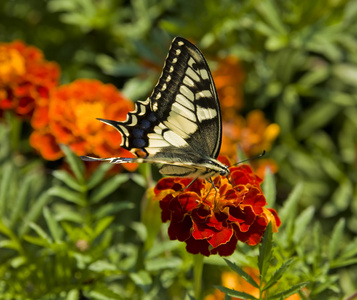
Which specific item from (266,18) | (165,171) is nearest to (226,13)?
(266,18)

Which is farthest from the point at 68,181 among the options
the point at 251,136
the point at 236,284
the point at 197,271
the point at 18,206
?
the point at 251,136

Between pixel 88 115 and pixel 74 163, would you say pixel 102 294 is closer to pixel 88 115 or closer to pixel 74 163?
pixel 74 163

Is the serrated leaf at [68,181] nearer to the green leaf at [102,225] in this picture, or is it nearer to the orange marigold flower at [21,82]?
the green leaf at [102,225]

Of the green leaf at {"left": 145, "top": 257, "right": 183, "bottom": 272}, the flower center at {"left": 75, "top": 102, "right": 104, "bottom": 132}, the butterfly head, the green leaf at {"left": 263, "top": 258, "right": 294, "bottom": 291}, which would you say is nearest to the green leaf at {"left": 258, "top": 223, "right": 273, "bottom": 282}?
the green leaf at {"left": 263, "top": 258, "right": 294, "bottom": 291}

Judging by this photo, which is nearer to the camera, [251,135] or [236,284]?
[236,284]

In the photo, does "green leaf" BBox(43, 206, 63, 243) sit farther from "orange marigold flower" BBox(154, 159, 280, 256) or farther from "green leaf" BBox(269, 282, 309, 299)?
"green leaf" BBox(269, 282, 309, 299)

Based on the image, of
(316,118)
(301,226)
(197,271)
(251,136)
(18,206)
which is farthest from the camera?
(316,118)

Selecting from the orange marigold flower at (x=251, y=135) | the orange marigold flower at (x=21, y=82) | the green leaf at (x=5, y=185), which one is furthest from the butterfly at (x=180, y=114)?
the orange marigold flower at (x=251, y=135)
